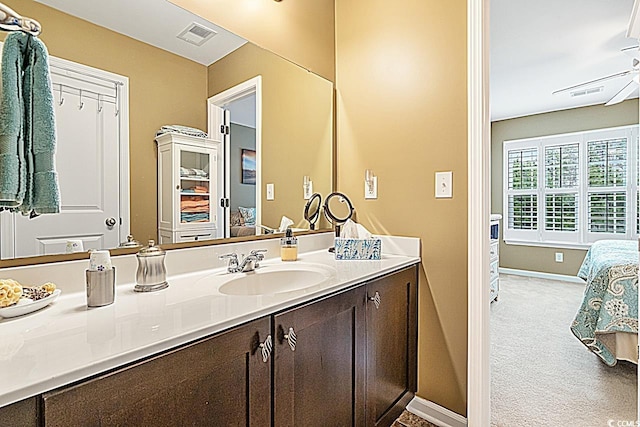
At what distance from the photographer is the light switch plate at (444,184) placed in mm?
1777

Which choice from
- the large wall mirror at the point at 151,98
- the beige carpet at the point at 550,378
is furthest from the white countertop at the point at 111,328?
the beige carpet at the point at 550,378

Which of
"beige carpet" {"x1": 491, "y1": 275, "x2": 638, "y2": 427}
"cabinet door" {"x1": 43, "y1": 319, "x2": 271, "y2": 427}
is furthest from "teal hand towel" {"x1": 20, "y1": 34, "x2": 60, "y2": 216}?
"beige carpet" {"x1": 491, "y1": 275, "x2": 638, "y2": 427}

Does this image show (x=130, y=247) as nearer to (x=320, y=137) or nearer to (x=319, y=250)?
(x=319, y=250)

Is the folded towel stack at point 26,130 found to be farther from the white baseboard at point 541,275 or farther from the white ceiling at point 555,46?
the white baseboard at point 541,275

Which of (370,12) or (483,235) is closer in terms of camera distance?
(483,235)

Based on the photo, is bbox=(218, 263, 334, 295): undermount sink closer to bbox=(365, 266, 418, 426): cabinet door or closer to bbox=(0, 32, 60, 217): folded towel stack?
bbox=(365, 266, 418, 426): cabinet door

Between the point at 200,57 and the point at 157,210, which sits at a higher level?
the point at 200,57

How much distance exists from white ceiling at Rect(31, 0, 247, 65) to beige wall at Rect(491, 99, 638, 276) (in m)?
5.31

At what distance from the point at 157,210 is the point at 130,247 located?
0.56ft

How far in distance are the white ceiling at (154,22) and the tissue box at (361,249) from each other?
106 cm

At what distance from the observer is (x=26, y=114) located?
3.02 feet

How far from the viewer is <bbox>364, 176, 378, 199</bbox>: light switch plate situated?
6.78 ft

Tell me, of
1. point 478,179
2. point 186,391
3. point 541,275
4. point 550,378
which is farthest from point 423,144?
point 541,275

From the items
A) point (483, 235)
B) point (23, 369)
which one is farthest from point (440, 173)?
point (23, 369)
